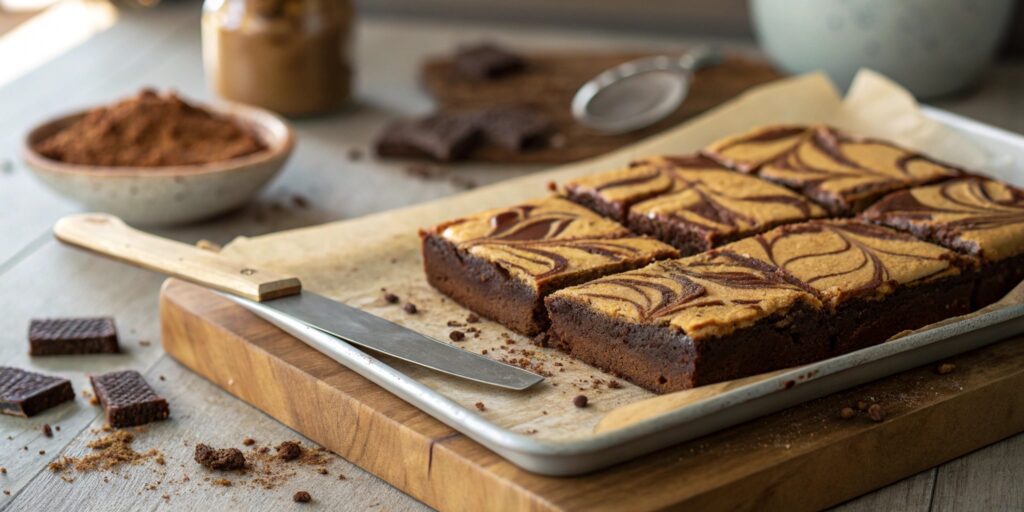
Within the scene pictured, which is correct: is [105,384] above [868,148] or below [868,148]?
below

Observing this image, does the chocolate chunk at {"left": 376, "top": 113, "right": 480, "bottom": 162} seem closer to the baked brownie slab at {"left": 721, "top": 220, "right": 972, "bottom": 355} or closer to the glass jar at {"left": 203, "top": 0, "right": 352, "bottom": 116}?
the glass jar at {"left": 203, "top": 0, "right": 352, "bottom": 116}

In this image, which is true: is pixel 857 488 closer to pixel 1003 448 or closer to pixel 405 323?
pixel 1003 448

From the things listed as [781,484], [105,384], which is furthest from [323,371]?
[781,484]

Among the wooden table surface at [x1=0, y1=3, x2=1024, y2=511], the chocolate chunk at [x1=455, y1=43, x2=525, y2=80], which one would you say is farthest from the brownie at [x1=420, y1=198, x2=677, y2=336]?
the chocolate chunk at [x1=455, y1=43, x2=525, y2=80]

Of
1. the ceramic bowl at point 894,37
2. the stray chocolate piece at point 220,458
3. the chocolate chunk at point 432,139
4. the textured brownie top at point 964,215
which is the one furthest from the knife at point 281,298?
the ceramic bowl at point 894,37

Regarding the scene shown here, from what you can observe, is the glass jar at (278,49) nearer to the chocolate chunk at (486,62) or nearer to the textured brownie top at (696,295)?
the chocolate chunk at (486,62)

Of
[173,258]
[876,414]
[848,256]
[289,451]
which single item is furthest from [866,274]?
[173,258]

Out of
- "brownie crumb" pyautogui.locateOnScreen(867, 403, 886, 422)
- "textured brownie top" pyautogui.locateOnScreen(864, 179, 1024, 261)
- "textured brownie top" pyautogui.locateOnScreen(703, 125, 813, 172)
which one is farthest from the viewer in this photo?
"textured brownie top" pyautogui.locateOnScreen(703, 125, 813, 172)
